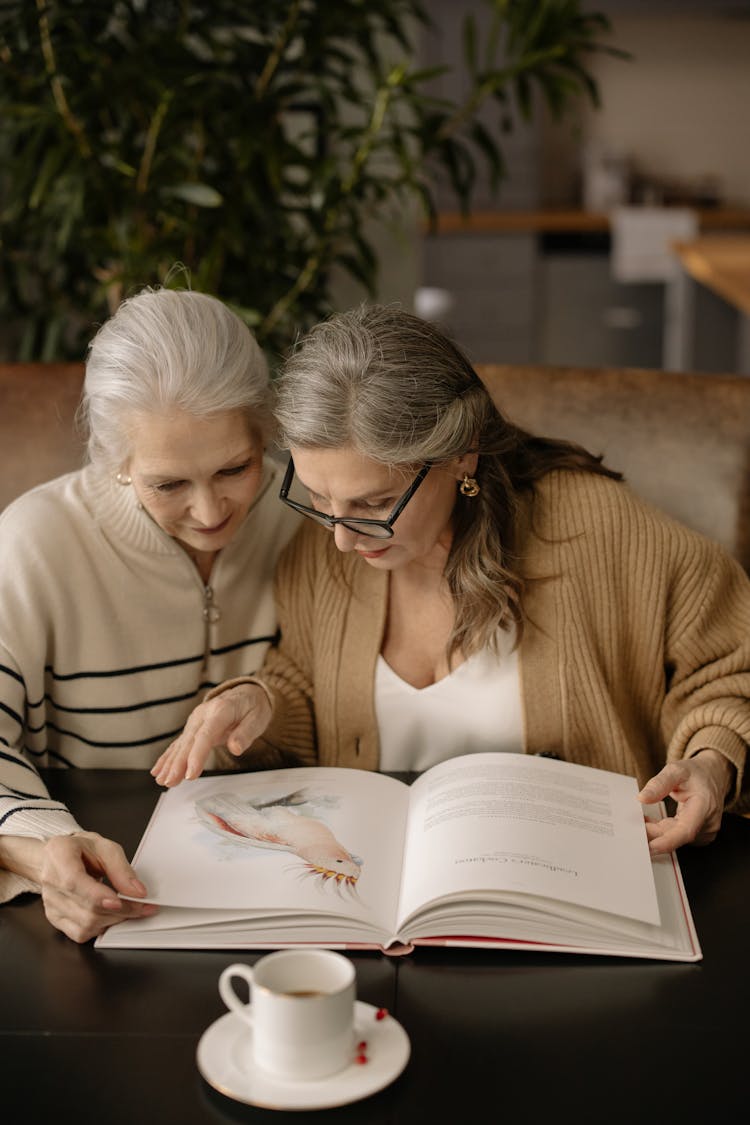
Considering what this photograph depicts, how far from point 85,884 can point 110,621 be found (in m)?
0.54

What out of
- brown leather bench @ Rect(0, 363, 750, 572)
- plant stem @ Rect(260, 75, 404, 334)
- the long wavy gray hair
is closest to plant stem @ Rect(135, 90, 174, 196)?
plant stem @ Rect(260, 75, 404, 334)

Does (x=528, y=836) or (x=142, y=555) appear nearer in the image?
(x=528, y=836)

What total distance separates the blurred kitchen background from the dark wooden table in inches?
210

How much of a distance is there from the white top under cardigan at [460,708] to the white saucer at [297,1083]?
630 mm

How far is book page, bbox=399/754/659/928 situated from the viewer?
1122mm

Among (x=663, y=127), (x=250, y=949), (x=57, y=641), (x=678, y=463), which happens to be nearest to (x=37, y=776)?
(x=57, y=641)

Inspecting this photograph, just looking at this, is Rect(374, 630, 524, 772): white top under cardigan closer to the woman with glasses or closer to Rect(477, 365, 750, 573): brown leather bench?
the woman with glasses

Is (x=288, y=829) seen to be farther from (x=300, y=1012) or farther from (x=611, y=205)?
(x=611, y=205)

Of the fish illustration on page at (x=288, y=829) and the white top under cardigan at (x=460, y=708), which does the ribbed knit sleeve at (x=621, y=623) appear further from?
the fish illustration on page at (x=288, y=829)

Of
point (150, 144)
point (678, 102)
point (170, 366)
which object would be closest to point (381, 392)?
point (170, 366)

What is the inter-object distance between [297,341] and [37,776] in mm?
594

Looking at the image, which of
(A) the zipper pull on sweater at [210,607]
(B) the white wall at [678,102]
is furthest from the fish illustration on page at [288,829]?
(B) the white wall at [678,102]

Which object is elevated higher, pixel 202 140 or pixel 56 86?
pixel 56 86

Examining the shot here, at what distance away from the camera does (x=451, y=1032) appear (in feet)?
3.23
